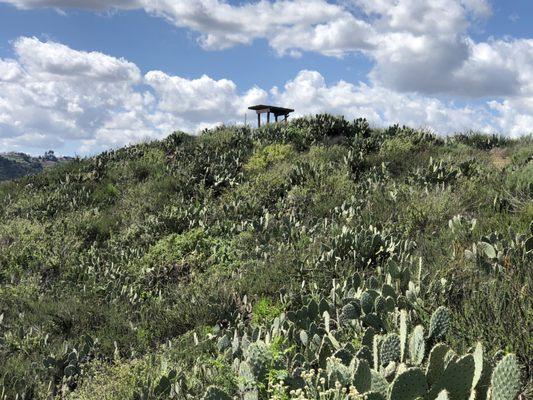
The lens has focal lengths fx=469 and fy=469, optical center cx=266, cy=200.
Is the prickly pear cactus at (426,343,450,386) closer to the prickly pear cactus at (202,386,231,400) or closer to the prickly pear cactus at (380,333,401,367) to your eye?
the prickly pear cactus at (380,333,401,367)

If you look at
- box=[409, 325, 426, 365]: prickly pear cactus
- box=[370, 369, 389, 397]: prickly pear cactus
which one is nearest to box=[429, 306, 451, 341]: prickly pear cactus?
box=[409, 325, 426, 365]: prickly pear cactus

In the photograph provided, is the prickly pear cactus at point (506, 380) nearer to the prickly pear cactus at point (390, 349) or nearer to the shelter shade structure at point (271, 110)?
the prickly pear cactus at point (390, 349)

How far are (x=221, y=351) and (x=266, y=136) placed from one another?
35.5ft

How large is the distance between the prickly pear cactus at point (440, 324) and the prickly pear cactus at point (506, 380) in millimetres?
949

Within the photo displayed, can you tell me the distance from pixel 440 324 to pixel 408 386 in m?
1.06

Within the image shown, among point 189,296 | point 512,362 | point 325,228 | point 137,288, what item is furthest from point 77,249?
point 512,362

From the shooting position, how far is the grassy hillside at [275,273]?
3.59m

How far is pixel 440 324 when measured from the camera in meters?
3.75

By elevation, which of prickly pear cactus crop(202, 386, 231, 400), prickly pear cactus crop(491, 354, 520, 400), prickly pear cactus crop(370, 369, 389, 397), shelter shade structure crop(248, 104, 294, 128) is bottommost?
prickly pear cactus crop(202, 386, 231, 400)

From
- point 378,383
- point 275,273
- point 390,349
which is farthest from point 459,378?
point 275,273

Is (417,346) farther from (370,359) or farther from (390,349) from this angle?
(370,359)

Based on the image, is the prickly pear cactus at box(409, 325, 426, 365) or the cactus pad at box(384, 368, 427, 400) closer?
the cactus pad at box(384, 368, 427, 400)

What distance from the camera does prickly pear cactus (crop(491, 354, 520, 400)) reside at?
2.71 metres

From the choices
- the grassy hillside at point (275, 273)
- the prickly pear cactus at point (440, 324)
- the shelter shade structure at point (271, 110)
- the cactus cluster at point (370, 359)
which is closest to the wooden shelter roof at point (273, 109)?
the shelter shade structure at point (271, 110)
